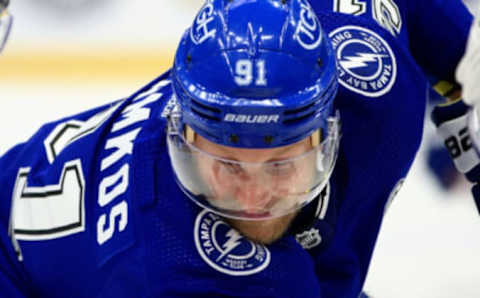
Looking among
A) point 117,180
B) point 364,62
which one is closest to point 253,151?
point 117,180

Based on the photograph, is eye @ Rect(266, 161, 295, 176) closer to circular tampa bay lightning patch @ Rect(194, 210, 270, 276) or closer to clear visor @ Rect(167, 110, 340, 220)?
clear visor @ Rect(167, 110, 340, 220)

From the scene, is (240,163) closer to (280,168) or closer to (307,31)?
(280,168)

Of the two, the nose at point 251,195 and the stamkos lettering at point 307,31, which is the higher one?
the stamkos lettering at point 307,31

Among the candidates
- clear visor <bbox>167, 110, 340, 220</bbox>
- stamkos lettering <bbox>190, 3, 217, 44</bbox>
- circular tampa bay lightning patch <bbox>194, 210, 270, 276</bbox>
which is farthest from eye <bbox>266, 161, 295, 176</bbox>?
stamkos lettering <bbox>190, 3, 217, 44</bbox>

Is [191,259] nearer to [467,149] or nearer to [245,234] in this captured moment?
[245,234]

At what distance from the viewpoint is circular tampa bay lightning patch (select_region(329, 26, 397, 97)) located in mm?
1674

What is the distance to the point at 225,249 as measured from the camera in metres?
1.43

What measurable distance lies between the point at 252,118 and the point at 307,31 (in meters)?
0.16

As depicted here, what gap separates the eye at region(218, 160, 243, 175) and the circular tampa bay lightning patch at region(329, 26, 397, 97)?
13.0 inches

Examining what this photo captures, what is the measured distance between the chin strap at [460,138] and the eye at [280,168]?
1.30ft

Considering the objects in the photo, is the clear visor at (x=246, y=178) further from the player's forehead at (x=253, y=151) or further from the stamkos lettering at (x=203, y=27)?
the stamkos lettering at (x=203, y=27)

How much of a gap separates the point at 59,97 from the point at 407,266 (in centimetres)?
120

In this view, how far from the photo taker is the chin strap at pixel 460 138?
1688 mm

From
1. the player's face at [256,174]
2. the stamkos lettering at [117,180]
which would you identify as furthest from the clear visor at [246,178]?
the stamkos lettering at [117,180]
